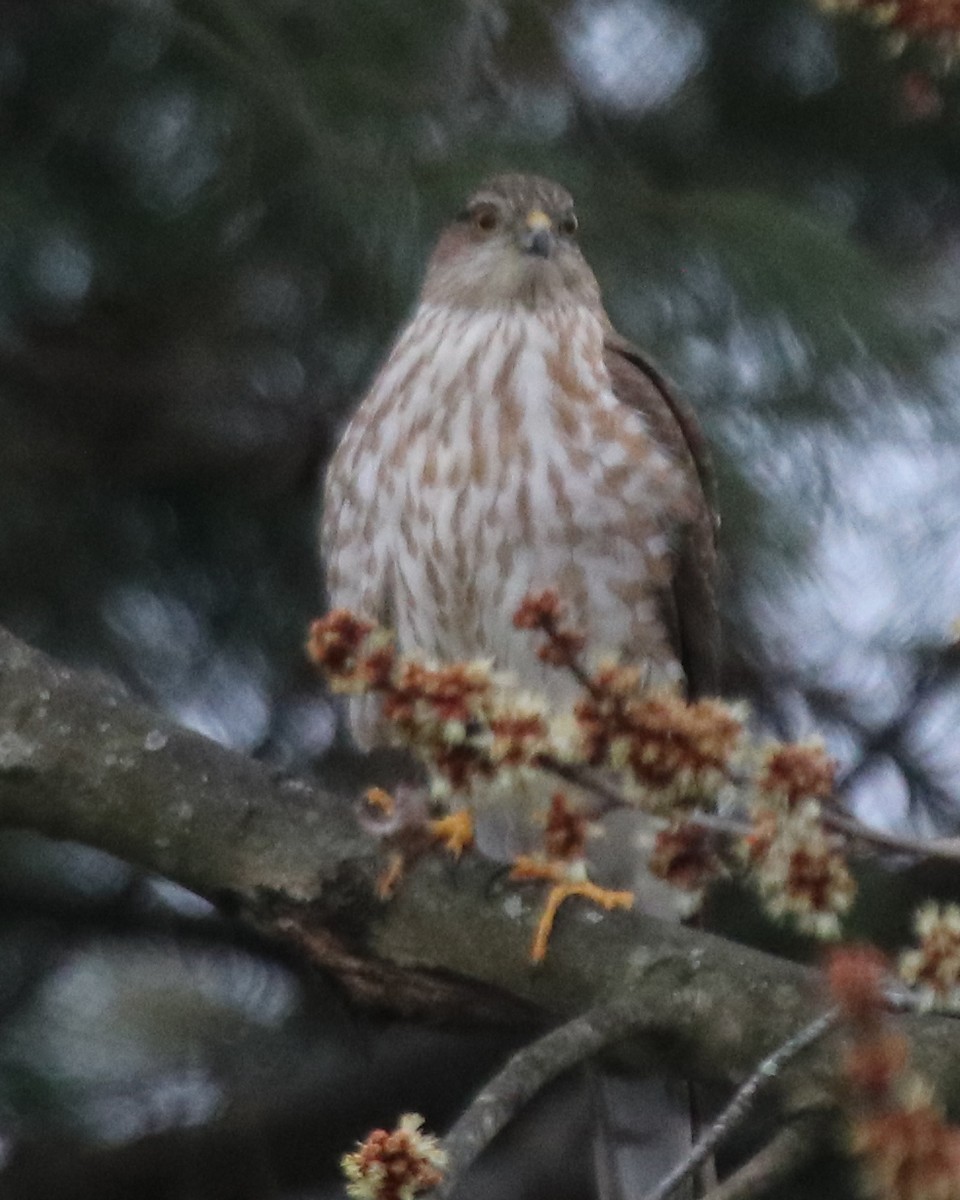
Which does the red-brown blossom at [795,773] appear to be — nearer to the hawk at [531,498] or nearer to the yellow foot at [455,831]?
the yellow foot at [455,831]

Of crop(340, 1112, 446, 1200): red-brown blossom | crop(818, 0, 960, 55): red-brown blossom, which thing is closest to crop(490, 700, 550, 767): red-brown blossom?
crop(340, 1112, 446, 1200): red-brown blossom

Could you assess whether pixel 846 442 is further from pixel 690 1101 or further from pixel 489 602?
pixel 690 1101

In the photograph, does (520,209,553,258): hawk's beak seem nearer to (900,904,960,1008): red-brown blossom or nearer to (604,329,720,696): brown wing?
(604,329,720,696): brown wing

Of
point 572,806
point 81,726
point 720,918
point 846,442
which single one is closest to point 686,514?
point 846,442

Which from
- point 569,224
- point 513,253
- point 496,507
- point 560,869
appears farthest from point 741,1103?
point 513,253

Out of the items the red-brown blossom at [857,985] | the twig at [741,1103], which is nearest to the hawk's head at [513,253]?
the twig at [741,1103]

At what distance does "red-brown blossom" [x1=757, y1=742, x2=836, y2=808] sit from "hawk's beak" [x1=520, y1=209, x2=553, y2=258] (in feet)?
5.94

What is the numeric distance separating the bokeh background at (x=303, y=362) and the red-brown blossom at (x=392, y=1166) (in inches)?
59.8

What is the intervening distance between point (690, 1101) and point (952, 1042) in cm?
121

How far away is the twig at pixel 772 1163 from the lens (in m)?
2.12

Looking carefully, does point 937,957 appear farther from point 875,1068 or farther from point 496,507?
point 496,507

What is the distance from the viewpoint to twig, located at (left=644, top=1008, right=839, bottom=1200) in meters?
2.04

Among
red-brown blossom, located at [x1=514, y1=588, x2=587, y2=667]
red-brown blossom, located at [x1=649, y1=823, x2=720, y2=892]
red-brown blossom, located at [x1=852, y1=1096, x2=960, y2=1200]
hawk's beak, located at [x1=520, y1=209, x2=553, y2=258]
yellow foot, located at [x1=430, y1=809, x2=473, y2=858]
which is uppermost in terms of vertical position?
hawk's beak, located at [x1=520, y1=209, x2=553, y2=258]

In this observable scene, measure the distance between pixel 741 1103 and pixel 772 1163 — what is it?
0.28 ft
